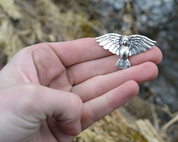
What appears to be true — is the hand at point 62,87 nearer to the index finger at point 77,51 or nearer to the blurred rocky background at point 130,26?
the index finger at point 77,51

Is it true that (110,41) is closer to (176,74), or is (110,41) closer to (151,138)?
(151,138)

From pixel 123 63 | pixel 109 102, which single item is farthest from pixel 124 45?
pixel 109 102

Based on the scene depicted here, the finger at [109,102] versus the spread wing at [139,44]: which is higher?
the spread wing at [139,44]

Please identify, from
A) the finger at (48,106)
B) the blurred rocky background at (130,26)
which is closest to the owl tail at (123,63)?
the finger at (48,106)

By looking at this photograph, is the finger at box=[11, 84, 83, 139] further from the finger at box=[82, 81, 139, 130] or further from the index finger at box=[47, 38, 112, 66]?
the index finger at box=[47, 38, 112, 66]

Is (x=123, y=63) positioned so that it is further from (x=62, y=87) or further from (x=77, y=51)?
(x=62, y=87)

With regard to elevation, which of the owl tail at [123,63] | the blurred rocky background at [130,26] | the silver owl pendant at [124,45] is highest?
the silver owl pendant at [124,45]

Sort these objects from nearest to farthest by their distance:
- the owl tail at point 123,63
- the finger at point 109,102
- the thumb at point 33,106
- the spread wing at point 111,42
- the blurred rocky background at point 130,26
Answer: the thumb at point 33,106, the finger at point 109,102, the owl tail at point 123,63, the spread wing at point 111,42, the blurred rocky background at point 130,26

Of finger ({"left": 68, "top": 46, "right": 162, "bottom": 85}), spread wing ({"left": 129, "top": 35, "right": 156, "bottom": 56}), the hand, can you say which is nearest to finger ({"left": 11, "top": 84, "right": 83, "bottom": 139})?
the hand
